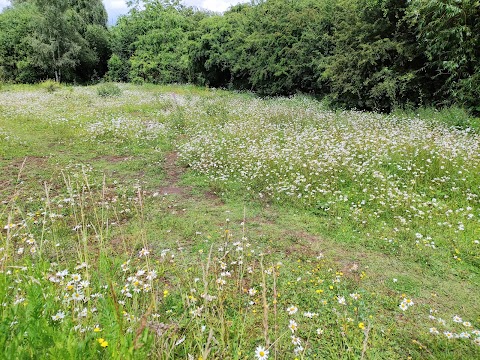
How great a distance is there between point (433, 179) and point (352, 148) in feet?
6.16

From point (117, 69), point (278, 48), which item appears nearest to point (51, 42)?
point (117, 69)

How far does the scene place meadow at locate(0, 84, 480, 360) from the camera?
6.55 feet

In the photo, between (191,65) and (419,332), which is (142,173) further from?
(191,65)

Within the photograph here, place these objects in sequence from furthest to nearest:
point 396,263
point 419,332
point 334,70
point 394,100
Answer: point 334,70
point 394,100
point 396,263
point 419,332

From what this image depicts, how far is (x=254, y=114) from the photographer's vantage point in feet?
37.7

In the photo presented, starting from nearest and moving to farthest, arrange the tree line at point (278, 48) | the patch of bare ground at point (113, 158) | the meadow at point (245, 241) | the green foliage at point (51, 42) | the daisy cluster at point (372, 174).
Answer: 1. the meadow at point (245, 241)
2. the daisy cluster at point (372, 174)
3. the patch of bare ground at point (113, 158)
4. the tree line at point (278, 48)
5. the green foliage at point (51, 42)

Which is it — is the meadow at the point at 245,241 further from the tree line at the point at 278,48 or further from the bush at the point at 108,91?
the bush at the point at 108,91

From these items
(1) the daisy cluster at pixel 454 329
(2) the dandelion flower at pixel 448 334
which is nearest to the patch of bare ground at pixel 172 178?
(1) the daisy cluster at pixel 454 329

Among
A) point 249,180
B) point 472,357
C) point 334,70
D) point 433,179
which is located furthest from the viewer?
point 334,70

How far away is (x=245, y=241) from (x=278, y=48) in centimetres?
1707

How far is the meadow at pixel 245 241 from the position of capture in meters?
2.00

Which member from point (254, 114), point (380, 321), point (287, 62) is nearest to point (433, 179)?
point (380, 321)

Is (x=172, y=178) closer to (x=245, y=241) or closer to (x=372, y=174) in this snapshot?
(x=245, y=241)

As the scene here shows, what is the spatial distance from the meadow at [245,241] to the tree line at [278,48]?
246 cm
